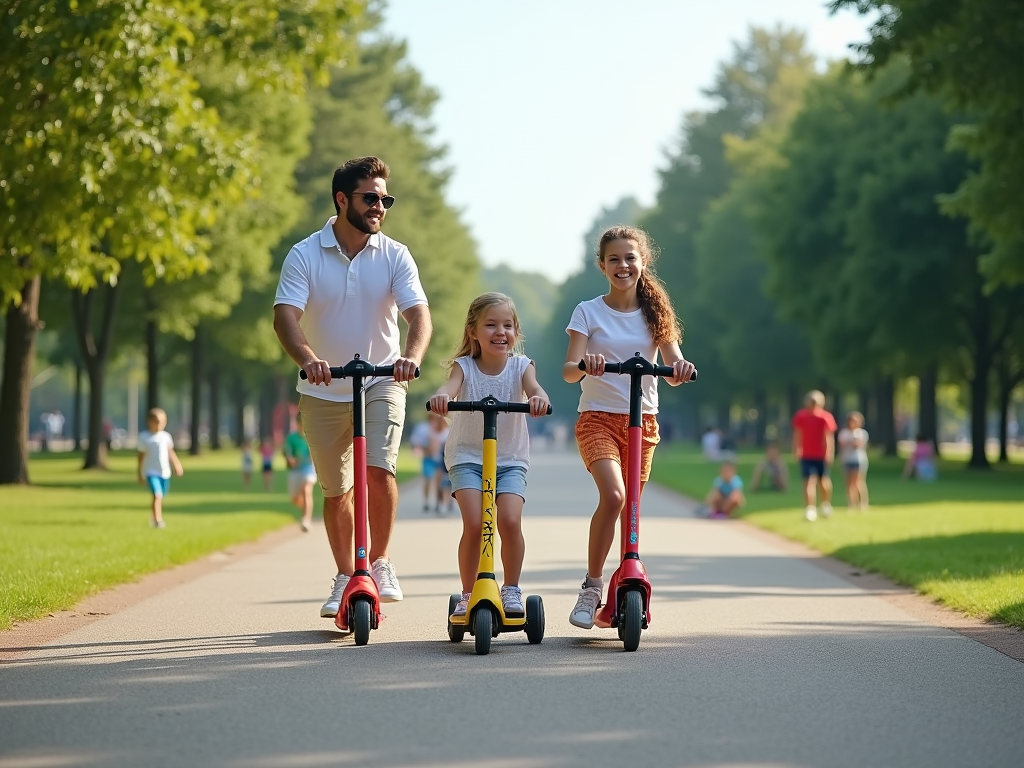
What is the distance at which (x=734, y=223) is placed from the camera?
224ft

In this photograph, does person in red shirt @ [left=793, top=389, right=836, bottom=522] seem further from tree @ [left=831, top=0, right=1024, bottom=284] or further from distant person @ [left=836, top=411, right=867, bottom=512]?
tree @ [left=831, top=0, right=1024, bottom=284]

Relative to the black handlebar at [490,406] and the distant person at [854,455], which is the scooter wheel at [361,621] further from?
the distant person at [854,455]

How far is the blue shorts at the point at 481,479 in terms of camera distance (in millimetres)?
8094

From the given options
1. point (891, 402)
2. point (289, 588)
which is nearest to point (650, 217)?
point (891, 402)

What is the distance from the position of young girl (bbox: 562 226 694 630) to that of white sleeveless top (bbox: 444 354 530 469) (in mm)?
283

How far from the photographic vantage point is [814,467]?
74.9 feet

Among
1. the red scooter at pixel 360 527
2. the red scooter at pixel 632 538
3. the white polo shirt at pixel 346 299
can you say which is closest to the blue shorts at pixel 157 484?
the white polo shirt at pixel 346 299

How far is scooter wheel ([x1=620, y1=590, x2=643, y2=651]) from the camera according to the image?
7828 mm

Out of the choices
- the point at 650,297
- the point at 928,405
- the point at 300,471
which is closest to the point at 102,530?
the point at 300,471

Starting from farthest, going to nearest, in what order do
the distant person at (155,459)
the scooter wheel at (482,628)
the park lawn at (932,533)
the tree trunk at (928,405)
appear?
the tree trunk at (928,405), the distant person at (155,459), the park lawn at (932,533), the scooter wheel at (482,628)

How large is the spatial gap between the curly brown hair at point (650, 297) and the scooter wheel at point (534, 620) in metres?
1.48

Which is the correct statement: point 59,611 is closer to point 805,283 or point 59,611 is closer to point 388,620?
point 388,620

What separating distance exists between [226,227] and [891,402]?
97.5 feet

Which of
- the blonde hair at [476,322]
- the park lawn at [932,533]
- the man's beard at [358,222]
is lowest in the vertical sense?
the park lawn at [932,533]
